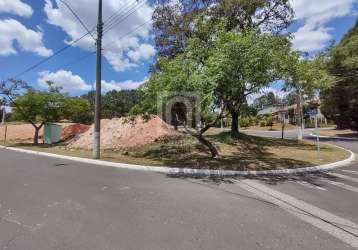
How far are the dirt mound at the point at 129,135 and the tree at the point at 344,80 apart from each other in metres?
Answer: 18.4

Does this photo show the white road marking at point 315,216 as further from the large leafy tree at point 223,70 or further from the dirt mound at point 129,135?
the dirt mound at point 129,135

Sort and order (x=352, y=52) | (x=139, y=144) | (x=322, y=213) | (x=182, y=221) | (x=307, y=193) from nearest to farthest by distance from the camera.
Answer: (x=182, y=221) → (x=322, y=213) → (x=307, y=193) → (x=139, y=144) → (x=352, y=52)

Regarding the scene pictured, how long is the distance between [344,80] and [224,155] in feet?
76.8

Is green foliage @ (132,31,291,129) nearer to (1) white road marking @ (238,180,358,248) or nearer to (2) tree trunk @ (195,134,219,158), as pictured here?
(2) tree trunk @ (195,134,219,158)

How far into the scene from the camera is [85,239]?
547 cm

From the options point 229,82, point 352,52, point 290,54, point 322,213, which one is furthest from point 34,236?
point 352,52

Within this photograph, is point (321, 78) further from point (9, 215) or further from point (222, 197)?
point (9, 215)

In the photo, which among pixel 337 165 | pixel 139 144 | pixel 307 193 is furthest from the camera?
pixel 139 144

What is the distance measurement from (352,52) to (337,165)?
74.1ft

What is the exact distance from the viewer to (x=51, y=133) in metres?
31.6

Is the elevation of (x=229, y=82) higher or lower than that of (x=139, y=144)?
higher

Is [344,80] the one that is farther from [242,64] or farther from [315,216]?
[315,216]

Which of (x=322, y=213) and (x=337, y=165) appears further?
(x=337, y=165)

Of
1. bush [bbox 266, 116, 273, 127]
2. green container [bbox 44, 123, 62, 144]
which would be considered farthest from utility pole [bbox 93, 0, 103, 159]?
bush [bbox 266, 116, 273, 127]
